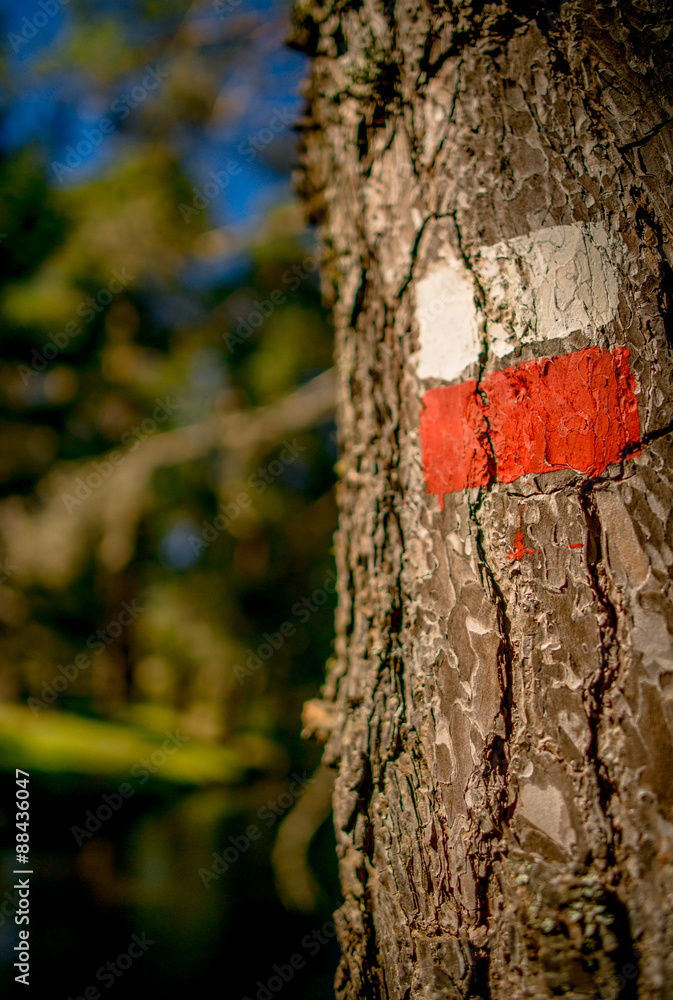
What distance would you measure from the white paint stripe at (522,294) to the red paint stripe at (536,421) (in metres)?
0.04

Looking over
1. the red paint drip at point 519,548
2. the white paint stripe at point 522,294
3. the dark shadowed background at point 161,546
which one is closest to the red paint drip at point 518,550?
the red paint drip at point 519,548

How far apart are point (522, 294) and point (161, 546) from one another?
24.0ft

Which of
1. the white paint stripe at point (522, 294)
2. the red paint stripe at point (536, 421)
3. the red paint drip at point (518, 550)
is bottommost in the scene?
the red paint drip at point (518, 550)

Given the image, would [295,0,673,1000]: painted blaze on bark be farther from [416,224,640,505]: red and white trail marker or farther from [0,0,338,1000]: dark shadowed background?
[0,0,338,1000]: dark shadowed background

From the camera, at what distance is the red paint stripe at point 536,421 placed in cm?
74

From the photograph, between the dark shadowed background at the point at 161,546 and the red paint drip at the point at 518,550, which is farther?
the dark shadowed background at the point at 161,546

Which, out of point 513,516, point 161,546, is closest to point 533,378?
point 513,516

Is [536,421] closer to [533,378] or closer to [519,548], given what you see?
[533,378]

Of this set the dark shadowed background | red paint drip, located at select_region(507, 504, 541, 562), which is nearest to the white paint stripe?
red paint drip, located at select_region(507, 504, 541, 562)

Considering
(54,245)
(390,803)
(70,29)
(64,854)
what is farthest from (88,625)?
(390,803)

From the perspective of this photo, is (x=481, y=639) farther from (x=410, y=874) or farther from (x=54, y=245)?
(x=54, y=245)

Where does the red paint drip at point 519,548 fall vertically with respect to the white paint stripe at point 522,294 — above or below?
below

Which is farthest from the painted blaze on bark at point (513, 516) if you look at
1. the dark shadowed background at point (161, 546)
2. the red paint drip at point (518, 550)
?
the dark shadowed background at point (161, 546)

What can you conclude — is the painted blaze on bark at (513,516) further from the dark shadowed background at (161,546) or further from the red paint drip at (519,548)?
the dark shadowed background at (161,546)
